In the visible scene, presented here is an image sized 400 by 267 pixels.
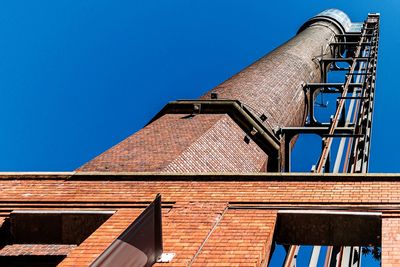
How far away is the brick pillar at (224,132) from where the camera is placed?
11625 millimetres

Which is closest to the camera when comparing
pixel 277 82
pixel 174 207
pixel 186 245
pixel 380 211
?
pixel 186 245

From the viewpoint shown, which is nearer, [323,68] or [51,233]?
[51,233]

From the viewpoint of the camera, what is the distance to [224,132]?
547 inches

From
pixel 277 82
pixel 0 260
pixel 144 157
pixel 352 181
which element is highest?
pixel 277 82

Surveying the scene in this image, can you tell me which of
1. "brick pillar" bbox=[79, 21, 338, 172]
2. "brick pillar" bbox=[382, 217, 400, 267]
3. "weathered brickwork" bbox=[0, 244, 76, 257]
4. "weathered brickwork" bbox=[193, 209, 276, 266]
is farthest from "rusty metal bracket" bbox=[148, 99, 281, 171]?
"brick pillar" bbox=[382, 217, 400, 267]

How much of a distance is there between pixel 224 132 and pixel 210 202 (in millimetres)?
5257

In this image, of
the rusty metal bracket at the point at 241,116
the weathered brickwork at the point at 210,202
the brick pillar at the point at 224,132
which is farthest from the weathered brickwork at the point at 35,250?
the rusty metal bracket at the point at 241,116

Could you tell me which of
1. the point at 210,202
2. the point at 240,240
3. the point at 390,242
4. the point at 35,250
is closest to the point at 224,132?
the point at 210,202

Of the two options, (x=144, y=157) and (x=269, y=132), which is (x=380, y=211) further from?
(x=269, y=132)

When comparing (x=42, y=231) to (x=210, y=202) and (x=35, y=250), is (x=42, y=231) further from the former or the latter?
(x=210, y=202)

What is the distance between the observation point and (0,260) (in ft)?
29.0

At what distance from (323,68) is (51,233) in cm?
1709

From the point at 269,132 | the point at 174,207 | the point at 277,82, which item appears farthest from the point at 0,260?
the point at 277,82

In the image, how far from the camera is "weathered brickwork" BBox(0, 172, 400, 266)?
7363 mm
